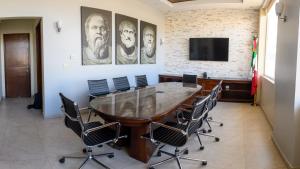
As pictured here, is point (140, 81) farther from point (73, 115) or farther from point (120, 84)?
point (73, 115)

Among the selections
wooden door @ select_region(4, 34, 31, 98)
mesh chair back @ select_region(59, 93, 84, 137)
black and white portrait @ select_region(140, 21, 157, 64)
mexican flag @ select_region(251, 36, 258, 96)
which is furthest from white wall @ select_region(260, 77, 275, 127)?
wooden door @ select_region(4, 34, 31, 98)

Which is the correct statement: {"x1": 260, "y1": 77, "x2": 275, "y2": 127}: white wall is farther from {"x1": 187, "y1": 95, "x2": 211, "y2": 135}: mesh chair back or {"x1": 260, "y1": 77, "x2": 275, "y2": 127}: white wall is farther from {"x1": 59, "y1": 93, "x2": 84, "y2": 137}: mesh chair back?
{"x1": 59, "y1": 93, "x2": 84, "y2": 137}: mesh chair back

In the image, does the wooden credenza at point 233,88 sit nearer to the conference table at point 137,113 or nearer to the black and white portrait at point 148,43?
the black and white portrait at point 148,43

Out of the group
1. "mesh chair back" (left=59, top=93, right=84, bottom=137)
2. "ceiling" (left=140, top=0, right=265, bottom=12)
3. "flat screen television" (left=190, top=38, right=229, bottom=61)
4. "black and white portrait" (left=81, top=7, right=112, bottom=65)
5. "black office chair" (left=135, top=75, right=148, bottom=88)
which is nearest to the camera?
"mesh chair back" (left=59, top=93, right=84, bottom=137)

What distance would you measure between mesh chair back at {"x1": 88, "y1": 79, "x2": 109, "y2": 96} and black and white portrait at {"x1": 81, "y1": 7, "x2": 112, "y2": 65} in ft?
2.89

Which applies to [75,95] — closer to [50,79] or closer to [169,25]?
[50,79]

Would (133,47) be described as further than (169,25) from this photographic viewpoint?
No

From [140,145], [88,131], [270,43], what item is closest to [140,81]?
[140,145]

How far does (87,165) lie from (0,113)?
3665 millimetres

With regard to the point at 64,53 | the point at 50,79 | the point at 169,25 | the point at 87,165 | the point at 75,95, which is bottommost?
the point at 87,165

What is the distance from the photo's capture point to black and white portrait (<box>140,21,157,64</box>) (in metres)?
7.68

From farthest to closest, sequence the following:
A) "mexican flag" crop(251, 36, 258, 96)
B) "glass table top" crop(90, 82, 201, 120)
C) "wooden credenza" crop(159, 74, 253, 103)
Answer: "wooden credenza" crop(159, 74, 253, 103) < "mexican flag" crop(251, 36, 258, 96) < "glass table top" crop(90, 82, 201, 120)

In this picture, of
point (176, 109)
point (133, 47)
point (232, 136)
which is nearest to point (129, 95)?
point (176, 109)

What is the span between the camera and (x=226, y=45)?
8.02 metres
